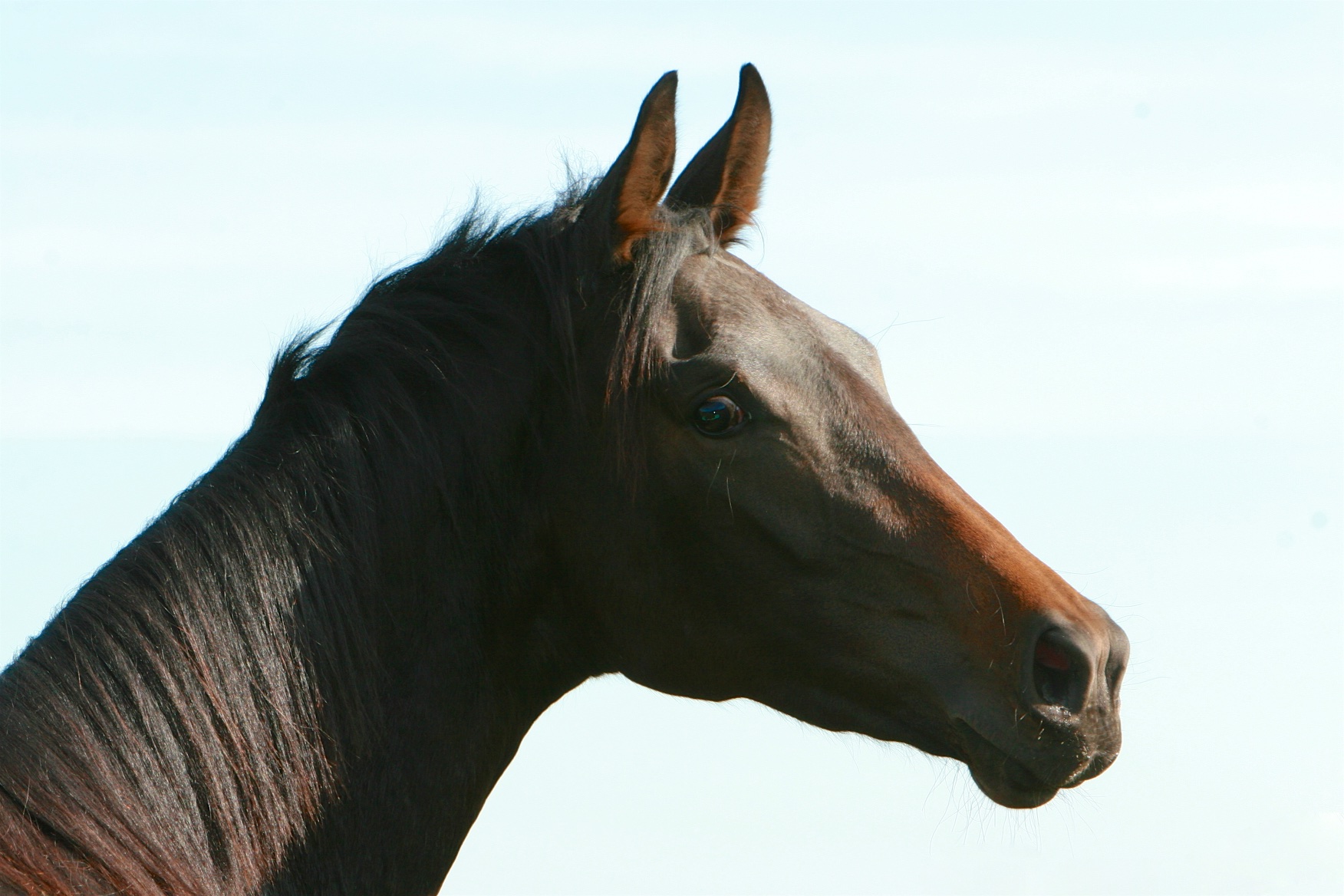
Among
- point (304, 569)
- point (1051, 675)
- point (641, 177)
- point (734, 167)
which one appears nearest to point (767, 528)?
point (1051, 675)

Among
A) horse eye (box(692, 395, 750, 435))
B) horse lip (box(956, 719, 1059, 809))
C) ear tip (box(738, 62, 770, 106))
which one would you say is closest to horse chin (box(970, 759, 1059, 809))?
horse lip (box(956, 719, 1059, 809))

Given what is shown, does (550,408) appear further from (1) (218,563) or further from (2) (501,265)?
(1) (218,563)

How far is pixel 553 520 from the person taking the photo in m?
3.21

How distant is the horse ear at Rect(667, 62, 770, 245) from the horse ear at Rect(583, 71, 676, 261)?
25cm

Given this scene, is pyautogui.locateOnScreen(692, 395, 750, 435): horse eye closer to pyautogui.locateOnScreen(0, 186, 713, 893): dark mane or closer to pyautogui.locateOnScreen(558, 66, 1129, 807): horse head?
pyautogui.locateOnScreen(558, 66, 1129, 807): horse head

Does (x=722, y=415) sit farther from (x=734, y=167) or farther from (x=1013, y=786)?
(x=1013, y=786)

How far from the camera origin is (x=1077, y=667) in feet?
9.30

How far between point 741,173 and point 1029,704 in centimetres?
188

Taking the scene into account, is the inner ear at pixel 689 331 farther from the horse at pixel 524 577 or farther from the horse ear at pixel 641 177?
the horse ear at pixel 641 177

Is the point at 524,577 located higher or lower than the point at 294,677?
higher

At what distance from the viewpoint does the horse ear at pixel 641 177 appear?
10.5 ft

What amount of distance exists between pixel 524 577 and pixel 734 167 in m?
1.50

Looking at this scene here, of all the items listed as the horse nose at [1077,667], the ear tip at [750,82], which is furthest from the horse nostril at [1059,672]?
the ear tip at [750,82]

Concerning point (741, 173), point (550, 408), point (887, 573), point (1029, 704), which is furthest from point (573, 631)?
point (741, 173)
